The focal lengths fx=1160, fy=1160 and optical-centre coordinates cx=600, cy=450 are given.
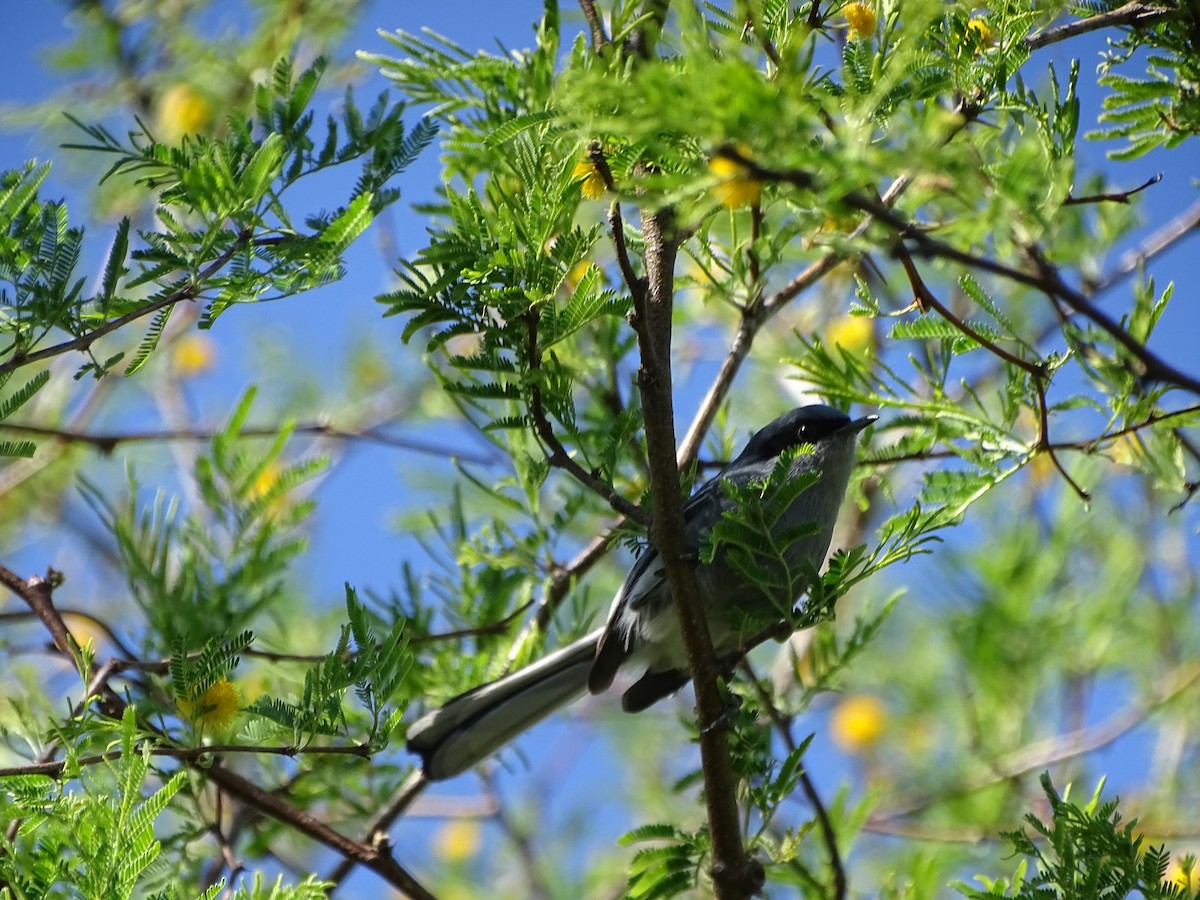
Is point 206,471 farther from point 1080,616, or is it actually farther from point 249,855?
point 1080,616

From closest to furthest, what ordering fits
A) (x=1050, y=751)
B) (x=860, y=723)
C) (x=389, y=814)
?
(x=389, y=814) < (x=1050, y=751) < (x=860, y=723)

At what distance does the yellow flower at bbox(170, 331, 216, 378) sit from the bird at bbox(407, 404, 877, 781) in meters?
3.01

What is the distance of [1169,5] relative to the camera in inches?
88.0

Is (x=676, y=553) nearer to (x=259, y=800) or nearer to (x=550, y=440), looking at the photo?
(x=550, y=440)

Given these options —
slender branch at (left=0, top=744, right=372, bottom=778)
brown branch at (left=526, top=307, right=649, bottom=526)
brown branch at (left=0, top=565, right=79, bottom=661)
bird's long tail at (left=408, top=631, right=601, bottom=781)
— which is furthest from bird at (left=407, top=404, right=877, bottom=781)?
slender branch at (left=0, top=744, right=372, bottom=778)

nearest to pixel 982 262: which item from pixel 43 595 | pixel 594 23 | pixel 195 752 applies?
pixel 594 23

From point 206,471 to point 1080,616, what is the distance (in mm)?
2803

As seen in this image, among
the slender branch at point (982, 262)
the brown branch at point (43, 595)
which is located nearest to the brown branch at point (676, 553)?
the slender branch at point (982, 262)

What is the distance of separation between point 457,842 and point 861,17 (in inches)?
156

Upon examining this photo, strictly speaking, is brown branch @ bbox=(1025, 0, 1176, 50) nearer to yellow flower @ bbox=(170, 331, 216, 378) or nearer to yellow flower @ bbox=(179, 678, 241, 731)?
yellow flower @ bbox=(179, 678, 241, 731)

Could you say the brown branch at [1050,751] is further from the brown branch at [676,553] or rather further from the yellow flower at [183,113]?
the yellow flower at [183,113]

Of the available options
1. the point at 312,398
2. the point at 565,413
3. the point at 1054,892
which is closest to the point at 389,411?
the point at 312,398

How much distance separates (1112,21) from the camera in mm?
2197

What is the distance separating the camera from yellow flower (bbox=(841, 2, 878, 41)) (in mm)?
2166
